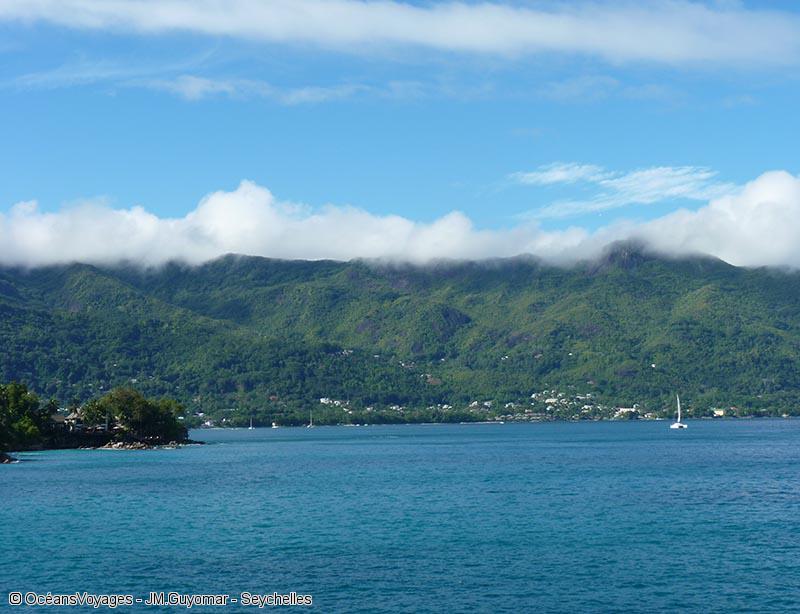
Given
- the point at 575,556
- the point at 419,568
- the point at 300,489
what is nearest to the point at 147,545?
the point at 419,568

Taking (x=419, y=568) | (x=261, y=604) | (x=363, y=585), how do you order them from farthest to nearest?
(x=419, y=568) → (x=363, y=585) → (x=261, y=604)

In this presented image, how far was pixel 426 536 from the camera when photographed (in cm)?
6900

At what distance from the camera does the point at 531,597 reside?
163ft

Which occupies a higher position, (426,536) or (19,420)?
(19,420)

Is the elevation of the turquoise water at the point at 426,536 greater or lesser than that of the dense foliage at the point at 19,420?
lesser

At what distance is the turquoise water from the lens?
51.3 m

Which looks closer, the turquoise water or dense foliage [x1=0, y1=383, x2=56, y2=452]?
the turquoise water

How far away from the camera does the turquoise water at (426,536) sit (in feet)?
168

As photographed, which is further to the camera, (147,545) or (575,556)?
(147,545)

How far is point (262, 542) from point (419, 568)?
553 inches

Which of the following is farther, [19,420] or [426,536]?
[19,420]

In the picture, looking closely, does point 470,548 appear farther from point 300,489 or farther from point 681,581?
point 300,489

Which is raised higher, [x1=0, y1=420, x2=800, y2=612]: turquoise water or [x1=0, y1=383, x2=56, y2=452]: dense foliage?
[x1=0, y1=383, x2=56, y2=452]: dense foliage

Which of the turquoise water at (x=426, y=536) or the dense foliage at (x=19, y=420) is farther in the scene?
the dense foliage at (x=19, y=420)
